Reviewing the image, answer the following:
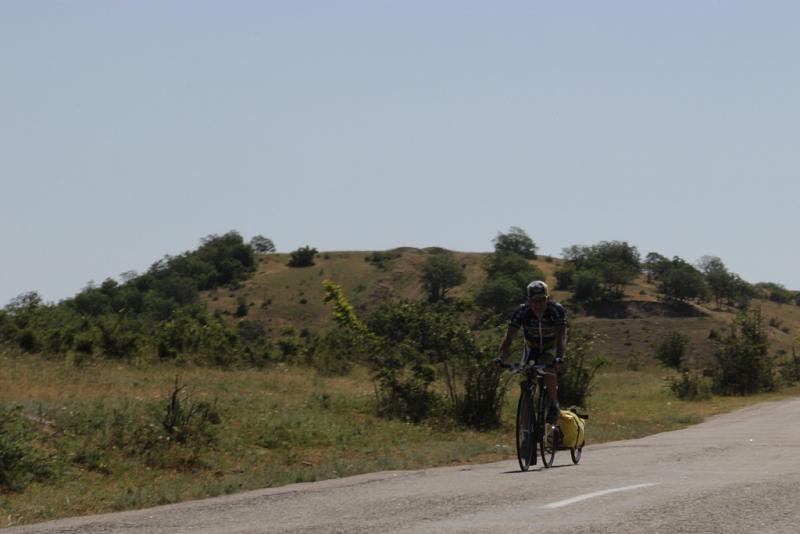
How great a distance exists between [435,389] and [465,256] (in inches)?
5437

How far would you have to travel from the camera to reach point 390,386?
73.0 ft

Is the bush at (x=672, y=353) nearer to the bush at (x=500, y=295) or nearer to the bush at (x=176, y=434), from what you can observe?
the bush at (x=176, y=434)

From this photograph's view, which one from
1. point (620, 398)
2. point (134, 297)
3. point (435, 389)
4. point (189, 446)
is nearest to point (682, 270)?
point (134, 297)

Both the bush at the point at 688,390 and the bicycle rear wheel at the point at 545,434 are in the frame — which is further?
the bush at the point at 688,390

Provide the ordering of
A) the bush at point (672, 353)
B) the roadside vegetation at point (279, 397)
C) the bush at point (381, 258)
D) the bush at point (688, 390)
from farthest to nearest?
the bush at point (381, 258) → the bush at point (672, 353) → the bush at point (688, 390) → the roadside vegetation at point (279, 397)

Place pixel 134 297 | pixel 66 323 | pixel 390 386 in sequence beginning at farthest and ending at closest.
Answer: pixel 134 297, pixel 66 323, pixel 390 386

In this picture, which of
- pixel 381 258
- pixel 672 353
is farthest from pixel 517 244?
pixel 672 353

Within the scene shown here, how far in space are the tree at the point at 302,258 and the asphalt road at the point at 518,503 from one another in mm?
138057

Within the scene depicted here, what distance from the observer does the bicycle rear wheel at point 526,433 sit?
42.2 feet

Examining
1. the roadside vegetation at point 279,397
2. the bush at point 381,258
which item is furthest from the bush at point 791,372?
the bush at point 381,258

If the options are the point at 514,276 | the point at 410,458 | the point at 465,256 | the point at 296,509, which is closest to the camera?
the point at 296,509

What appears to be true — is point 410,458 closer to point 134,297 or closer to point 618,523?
point 618,523

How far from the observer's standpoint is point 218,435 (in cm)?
1695

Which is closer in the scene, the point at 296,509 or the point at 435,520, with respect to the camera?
the point at 435,520
